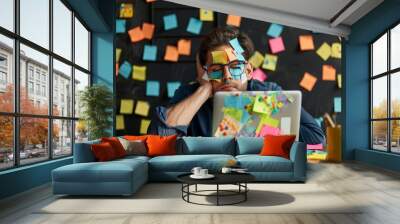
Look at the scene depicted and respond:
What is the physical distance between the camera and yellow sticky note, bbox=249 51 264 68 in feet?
25.3

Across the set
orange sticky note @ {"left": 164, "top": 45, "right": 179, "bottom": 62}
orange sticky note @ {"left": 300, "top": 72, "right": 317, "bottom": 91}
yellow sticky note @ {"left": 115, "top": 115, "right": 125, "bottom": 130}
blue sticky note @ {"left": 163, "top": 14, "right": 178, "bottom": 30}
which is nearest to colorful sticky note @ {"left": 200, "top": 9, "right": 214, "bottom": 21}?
blue sticky note @ {"left": 163, "top": 14, "right": 178, "bottom": 30}

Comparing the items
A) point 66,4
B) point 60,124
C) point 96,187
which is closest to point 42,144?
point 60,124

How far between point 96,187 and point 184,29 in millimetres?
4438

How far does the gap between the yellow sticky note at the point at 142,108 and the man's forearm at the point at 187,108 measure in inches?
17.9

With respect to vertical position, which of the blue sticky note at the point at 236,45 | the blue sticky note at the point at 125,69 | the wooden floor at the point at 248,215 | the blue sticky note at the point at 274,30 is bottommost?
the wooden floor at the point at 248,215

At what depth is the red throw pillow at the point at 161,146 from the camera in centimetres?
575

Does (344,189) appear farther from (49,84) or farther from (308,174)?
(49,84)

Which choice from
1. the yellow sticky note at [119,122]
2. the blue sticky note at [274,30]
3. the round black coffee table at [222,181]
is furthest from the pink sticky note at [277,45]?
the round black coffee table at [222,181]

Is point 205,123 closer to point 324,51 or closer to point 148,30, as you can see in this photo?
point 148,30

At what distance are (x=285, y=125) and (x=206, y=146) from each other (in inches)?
85.4

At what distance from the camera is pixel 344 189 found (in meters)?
4.78

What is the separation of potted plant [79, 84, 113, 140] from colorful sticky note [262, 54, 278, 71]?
10.2 ft

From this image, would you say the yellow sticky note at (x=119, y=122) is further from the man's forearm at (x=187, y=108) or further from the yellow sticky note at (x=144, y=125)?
the man's forearm at (x=187, y=108)

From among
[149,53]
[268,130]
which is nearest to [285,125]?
[268,130]
